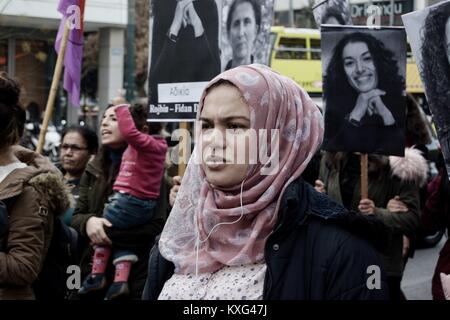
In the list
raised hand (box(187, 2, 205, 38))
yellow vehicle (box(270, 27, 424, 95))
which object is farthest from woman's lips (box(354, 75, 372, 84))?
yellow vehicle (box(270, 27, 424, 95))

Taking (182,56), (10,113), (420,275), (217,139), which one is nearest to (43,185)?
(10,113)

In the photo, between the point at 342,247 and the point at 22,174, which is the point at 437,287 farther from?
the point at 22,174

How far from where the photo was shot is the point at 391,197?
482cm

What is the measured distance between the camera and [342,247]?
217 cm

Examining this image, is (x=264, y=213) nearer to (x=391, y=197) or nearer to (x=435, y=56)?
(x=435, y=56)

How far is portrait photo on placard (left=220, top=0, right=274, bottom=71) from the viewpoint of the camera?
4.64 m

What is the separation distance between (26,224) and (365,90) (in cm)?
225

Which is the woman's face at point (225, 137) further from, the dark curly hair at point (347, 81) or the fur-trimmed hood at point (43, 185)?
the dark curly hair at point (347, 81)

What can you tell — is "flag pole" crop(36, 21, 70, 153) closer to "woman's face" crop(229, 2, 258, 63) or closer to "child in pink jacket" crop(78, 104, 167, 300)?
"child in pink jacket" crop(78, 104, 167, 300)

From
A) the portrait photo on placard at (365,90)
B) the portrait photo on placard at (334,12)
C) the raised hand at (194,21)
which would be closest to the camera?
the portrait photo on placard at (365,90)

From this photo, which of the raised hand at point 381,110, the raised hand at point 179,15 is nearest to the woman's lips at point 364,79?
the raised hand at point 381,110

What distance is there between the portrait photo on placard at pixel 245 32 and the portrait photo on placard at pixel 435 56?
1526 mm

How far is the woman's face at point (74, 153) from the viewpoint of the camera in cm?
543
